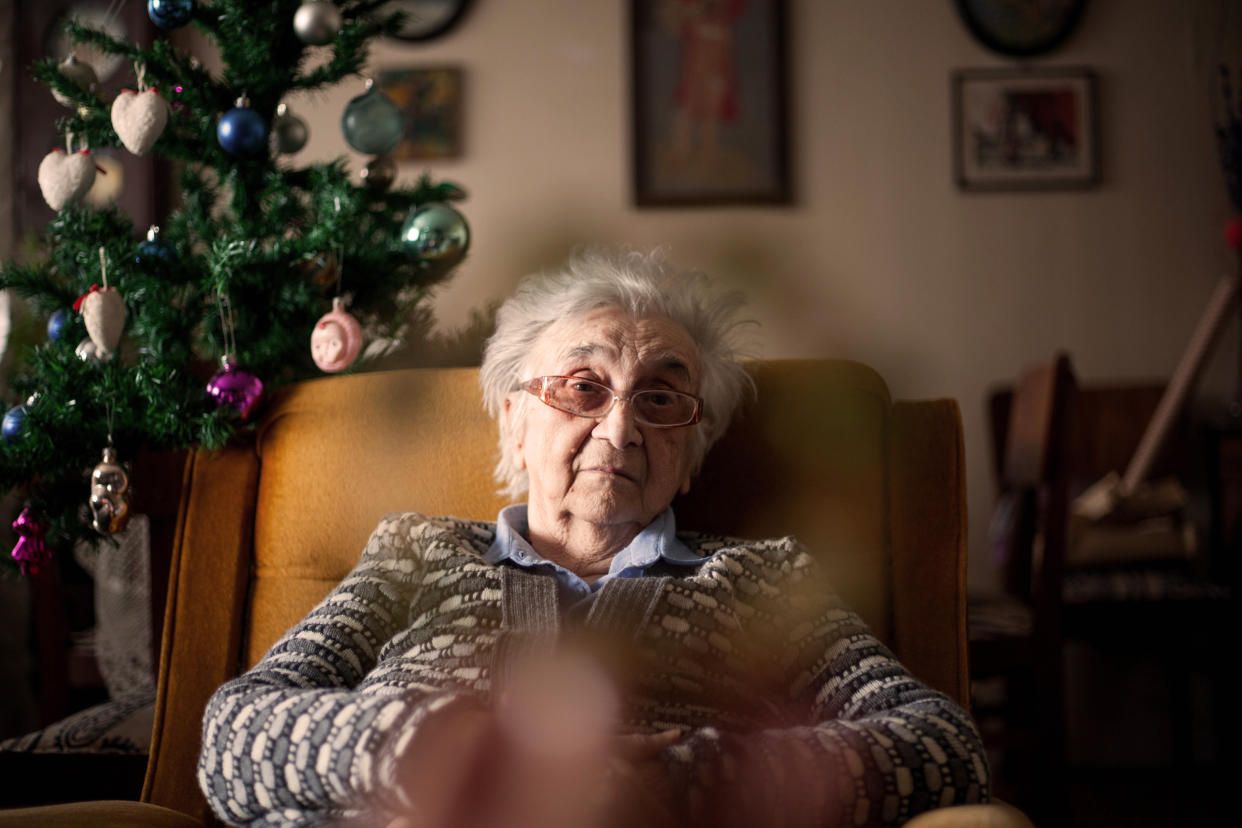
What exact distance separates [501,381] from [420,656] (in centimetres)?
44

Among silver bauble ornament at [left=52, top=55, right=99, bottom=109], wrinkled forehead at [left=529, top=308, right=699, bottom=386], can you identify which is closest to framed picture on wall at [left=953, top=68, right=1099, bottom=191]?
wrinkled forehead at [left=529, top=308, right=699, bottom=386]

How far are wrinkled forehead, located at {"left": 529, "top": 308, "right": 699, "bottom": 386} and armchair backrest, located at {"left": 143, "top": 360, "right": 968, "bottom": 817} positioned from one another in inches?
5.9

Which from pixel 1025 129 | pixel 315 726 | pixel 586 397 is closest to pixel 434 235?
pixel 586 397

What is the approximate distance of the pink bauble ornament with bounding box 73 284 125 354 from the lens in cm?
135

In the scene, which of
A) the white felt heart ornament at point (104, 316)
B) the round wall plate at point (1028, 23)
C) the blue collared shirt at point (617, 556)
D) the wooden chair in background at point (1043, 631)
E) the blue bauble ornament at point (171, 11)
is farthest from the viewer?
the round wall plate at point (1028, 23)

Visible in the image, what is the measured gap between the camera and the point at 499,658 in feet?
3.50

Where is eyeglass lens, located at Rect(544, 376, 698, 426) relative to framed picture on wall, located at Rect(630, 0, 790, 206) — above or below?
below

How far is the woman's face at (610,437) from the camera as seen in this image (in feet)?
4.12

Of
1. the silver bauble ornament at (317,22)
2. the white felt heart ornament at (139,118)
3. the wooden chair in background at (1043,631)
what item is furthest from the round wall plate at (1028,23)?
the white felt heart ornament at (139,118)

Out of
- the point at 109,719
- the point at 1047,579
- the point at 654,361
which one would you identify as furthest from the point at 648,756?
the point at 1047,579

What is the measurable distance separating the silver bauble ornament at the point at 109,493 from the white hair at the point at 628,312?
1.69 ft

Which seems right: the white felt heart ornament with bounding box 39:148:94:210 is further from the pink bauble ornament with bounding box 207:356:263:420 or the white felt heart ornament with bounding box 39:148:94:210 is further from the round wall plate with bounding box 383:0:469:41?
the round wall plate with bounding box 383:0:469:41

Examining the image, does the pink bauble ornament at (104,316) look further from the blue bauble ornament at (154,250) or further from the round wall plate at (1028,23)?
the round wall plate at (1028,23)

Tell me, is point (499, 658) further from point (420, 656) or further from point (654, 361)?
point (654, 361)
